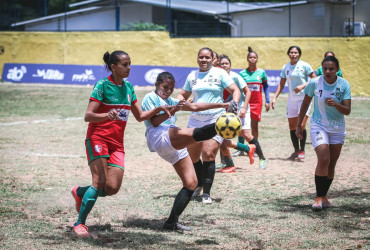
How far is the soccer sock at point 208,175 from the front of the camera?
834 cm

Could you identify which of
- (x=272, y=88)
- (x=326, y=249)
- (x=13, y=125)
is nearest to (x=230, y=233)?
(x=326, y=249)

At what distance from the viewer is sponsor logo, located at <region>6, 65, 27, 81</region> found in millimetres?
32219

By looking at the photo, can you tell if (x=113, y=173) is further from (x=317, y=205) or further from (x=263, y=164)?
(x=263, y=164)

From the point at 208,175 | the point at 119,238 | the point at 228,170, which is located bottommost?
the point at 119,238

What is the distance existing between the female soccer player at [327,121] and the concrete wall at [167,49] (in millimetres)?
19946

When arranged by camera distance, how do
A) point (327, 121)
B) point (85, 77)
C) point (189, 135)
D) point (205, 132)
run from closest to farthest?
1. point (205, 132)
2. point (189, 135)
3. point (327, 121)
4. point (85, 77)

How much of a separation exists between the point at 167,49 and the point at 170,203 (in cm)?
2451

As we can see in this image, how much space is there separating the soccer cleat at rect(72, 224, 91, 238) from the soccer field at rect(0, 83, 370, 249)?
0.07 m

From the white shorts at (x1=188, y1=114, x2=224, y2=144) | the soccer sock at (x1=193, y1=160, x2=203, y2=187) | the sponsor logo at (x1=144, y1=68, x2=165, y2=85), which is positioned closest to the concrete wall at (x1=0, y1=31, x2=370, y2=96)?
the sponsor logo at (x1=144, y1=68, x2=165, y2=85)

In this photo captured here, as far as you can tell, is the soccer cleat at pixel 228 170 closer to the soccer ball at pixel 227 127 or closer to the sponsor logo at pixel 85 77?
the soccer ball at pixel 227 127

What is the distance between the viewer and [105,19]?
43.1 metres

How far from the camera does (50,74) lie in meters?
31.8

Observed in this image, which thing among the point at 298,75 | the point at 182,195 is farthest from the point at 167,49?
the point at 182,195

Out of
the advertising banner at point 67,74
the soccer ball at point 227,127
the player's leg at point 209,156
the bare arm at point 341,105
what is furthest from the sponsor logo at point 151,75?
the soccer ball at point 227,127
